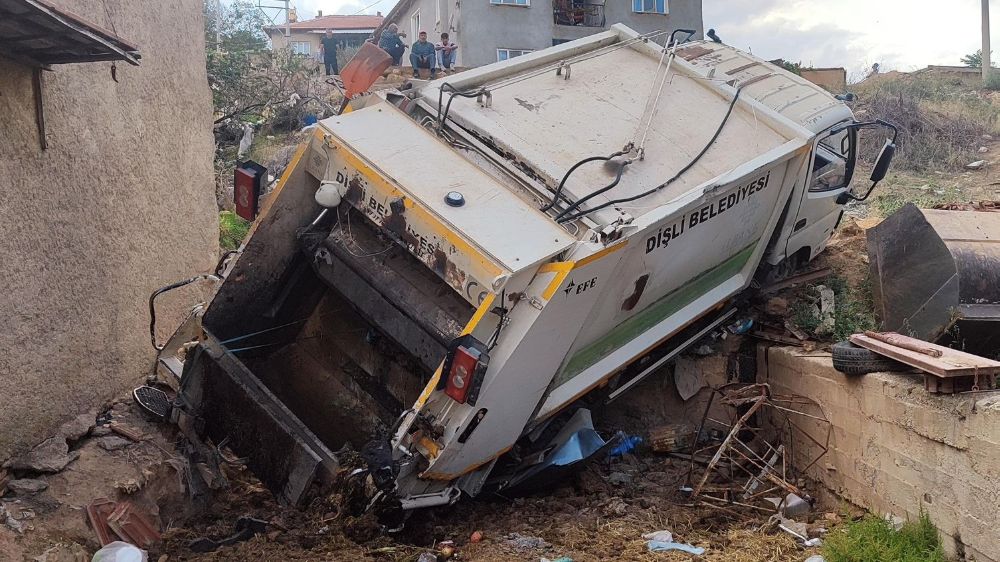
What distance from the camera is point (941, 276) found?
519 cm

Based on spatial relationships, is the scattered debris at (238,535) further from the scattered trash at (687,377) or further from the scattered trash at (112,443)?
the scattered trash at (687,377)

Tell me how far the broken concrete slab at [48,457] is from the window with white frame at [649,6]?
2201 cm

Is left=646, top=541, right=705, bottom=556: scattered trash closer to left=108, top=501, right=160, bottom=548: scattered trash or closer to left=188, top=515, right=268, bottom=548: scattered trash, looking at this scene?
left=188, top=515, right=268, bottom=548: scattered trash

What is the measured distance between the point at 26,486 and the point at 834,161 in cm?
539

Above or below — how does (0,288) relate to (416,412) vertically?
above

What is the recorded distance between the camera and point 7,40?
3.85 m

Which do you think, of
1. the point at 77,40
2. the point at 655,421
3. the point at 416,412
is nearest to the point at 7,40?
the point at 77,40

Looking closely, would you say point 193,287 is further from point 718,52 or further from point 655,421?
point 718,52

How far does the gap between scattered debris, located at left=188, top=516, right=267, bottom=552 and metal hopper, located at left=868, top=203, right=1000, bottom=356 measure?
398 cm

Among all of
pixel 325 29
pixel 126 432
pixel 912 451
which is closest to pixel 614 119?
pixel 912 451

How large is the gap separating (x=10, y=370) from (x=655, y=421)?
4083 mm

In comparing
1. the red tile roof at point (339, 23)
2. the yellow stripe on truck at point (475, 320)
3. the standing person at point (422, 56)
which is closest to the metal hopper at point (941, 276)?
the yellow stripe on truck at point (475, 320)

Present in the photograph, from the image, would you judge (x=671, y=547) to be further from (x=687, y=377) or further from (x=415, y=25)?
(x=415, y=25)

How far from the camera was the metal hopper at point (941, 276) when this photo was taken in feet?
16.4
